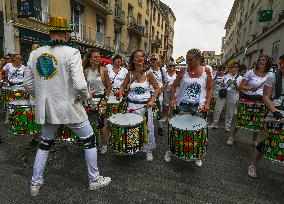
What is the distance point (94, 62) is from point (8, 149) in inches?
93.4

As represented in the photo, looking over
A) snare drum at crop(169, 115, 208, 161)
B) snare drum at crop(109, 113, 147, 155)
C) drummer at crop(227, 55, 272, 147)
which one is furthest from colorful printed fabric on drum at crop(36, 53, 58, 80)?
drummer at crop(227, 55, 272, 147)

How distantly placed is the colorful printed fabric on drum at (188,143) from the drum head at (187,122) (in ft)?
0.20

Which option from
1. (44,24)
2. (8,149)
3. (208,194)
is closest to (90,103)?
(8,149)

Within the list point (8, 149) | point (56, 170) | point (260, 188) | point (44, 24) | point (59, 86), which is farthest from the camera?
point (44, 24)

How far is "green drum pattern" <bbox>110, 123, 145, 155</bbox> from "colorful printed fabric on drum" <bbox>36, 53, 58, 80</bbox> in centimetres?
128

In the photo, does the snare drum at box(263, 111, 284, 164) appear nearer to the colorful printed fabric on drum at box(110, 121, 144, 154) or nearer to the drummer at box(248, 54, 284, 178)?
the drummer at box(248, 54, 284, 178)

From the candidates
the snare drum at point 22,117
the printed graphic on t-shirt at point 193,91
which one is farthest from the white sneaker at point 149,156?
the snare drum at point 22,117

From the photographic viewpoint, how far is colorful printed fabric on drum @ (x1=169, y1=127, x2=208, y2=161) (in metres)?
3.40

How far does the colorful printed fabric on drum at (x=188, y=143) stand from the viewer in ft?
11.1

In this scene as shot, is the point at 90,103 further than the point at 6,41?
No

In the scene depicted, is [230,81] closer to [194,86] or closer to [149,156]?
[194,86]

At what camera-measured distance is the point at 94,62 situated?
416cm

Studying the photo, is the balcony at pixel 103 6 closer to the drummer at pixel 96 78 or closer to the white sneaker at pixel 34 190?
the drummer at pixel 96 78

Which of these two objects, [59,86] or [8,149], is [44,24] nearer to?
[8,149]
